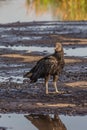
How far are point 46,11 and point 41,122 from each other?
30876 mm

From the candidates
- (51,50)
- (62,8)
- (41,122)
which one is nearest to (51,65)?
(41,122)

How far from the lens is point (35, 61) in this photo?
67.2 feet

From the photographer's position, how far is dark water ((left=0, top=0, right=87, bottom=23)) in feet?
125

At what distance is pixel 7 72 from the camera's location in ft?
59.3

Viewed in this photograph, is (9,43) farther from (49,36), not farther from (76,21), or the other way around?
(76,21)

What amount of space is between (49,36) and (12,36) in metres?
1.79

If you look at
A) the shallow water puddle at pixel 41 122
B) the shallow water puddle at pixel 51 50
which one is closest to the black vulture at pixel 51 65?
the shallow water puddle at pixel 41 122

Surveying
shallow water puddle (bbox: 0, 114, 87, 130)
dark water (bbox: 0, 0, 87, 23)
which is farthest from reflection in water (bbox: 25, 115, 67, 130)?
dark water (bbox: 0, 0, 87, 23)

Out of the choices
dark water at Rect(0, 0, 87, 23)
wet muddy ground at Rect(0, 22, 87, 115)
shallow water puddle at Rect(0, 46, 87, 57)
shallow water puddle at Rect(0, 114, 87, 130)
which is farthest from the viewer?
dark water at Rect(0, 0, 87, 23)

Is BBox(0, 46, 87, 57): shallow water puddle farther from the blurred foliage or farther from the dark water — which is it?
the blurred foliage

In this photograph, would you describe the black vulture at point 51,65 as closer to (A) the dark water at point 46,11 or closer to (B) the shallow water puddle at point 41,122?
(B) the shallow water puddle at point 41,122

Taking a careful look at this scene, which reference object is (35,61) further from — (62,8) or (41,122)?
(62,8)

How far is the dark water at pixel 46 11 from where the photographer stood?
38.0 m

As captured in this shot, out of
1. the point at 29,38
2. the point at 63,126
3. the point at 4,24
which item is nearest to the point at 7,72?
the point at 63,126
